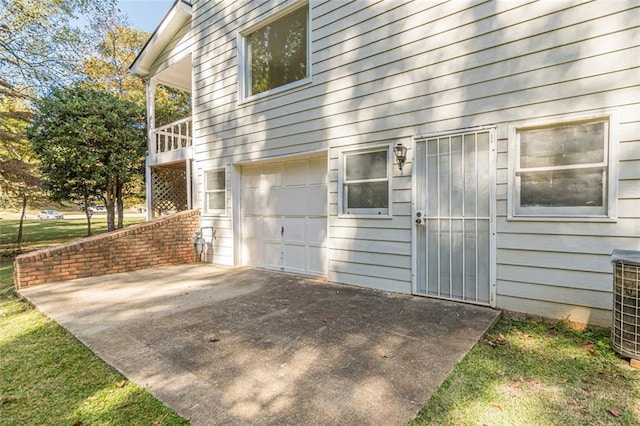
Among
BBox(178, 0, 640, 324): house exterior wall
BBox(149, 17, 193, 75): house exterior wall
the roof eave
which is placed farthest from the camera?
BBox(149, 17, 193, 75): house exterior wall

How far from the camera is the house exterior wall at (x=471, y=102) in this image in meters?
3.20

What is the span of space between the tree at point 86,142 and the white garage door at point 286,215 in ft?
19.8

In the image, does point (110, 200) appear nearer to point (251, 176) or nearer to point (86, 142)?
point (86, 142)

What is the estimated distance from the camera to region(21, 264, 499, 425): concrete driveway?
7.01 feet

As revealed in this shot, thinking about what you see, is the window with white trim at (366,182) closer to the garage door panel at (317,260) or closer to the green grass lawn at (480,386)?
the garage door panel at (317,260)

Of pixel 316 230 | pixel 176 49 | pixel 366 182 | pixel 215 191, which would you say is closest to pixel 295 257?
pixel 316 230

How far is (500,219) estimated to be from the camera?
3807 millimetres

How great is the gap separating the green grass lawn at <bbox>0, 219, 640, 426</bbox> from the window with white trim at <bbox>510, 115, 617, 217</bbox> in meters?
1.32

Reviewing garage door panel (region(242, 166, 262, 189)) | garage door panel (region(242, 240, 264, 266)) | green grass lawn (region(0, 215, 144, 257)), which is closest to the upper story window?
garage door panel (region(242, 166, 262, 189))

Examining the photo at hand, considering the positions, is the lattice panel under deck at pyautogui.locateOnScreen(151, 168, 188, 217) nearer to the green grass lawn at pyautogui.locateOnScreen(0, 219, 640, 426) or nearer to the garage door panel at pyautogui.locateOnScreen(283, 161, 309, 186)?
the garage door panel at pyautogui.locateOnScreen(283, 161, 309, 186)

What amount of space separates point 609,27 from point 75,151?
1245 centimetres

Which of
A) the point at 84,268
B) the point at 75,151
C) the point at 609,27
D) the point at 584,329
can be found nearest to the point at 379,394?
the point at 584,329

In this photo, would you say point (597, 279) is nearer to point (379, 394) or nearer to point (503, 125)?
point (503, 125)

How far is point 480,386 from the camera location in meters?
2.35
